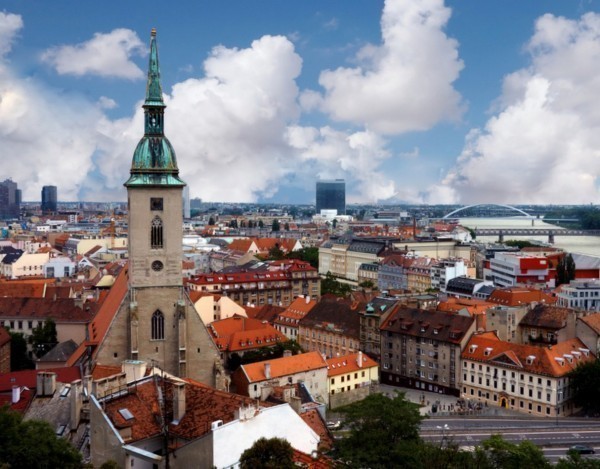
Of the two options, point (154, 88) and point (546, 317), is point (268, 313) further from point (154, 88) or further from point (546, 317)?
point (154, 88)

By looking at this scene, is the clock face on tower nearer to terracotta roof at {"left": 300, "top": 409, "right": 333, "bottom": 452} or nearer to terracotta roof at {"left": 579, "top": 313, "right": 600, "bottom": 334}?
terracotta roof at {"left": 300, "top": 409, "right": 333, "bottom": 452}

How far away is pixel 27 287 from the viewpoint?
362 ft

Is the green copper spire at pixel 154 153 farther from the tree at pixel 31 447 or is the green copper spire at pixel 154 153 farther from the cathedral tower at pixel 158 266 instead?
the tree at pixel 31 447

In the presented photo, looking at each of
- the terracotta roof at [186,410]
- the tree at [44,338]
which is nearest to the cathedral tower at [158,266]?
the terracotta roof at [186,410]

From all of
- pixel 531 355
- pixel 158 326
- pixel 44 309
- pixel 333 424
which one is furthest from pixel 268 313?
pixel 158 326

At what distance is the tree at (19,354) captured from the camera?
8179cm

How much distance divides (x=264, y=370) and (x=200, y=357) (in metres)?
11.6

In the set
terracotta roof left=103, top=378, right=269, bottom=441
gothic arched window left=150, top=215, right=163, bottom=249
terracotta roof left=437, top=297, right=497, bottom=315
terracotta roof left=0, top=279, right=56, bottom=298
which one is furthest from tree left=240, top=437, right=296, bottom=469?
terracotta roof left=0, top=279, right=56, bottom=298

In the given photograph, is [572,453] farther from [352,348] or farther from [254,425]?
[352,348]

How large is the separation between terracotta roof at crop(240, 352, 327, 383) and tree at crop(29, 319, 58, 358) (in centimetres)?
2813

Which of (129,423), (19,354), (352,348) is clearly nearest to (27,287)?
(19,354)

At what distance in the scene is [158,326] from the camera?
57250 millimetres

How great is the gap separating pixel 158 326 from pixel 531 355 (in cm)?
3913

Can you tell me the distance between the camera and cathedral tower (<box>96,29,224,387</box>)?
56.7 meters
